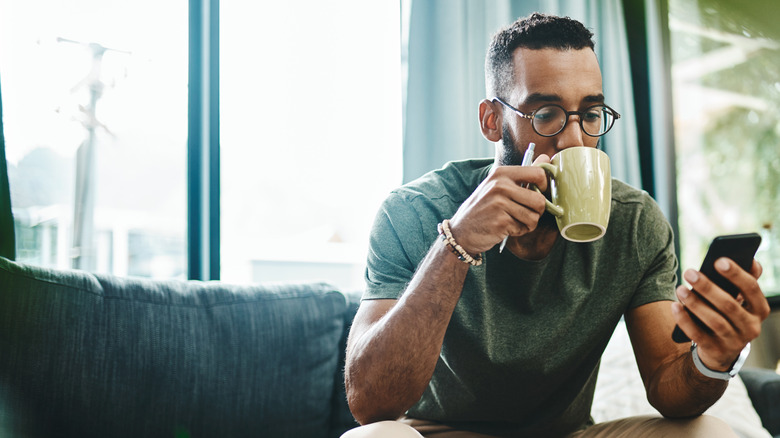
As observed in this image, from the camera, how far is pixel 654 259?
115 cm

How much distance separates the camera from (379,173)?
2240 mm

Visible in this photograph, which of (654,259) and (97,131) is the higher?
(97,131)

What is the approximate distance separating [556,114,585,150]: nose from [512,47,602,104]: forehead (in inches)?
1.6

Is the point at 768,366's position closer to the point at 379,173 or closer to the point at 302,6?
the point at 379,173

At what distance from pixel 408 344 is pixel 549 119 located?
536 mm

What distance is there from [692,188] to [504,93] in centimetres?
217

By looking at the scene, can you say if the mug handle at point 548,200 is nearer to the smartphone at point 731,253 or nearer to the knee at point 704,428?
the smartphone at point 731,253

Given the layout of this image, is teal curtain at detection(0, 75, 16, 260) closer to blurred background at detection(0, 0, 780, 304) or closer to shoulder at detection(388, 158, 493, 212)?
blurred background at detection(0, 0, 780, 304)

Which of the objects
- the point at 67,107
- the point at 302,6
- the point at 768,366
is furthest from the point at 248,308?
the point at 768,366

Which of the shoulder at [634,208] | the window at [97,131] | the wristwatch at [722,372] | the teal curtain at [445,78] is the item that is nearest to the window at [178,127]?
the window at [97,131]

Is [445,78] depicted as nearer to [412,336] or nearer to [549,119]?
[549,119]

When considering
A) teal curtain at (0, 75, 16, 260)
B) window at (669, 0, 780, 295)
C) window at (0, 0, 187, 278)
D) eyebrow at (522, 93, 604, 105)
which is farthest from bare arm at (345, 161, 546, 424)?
window at (669, 0, 780, 295)

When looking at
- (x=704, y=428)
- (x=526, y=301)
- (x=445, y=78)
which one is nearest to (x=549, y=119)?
(x=526, y=301)

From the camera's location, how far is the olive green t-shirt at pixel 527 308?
3.65 ft
